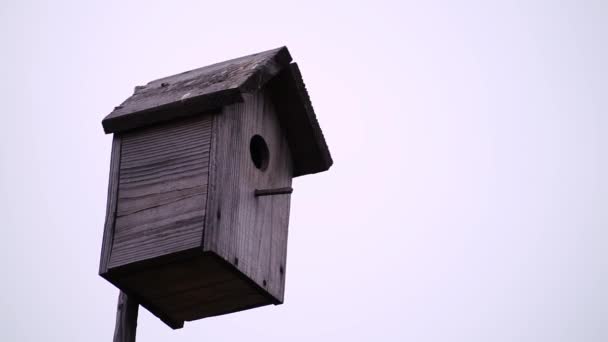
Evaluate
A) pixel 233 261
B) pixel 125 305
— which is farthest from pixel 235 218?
pixel 125 305

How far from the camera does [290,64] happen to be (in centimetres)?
644

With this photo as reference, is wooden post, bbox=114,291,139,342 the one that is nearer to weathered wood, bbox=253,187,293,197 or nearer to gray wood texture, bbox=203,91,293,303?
gray wood texture, bbox=203,91,293,303

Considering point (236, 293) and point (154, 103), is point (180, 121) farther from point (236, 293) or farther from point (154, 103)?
point (236, 293)

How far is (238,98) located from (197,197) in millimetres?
510

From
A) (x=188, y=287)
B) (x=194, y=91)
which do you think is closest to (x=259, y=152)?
(x=194, y=91)

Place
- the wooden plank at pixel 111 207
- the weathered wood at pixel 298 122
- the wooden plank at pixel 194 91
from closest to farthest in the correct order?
the wooden plank at pixel 111 207 → the wooden plank at pixel 194 91 → the weathered wood at pixel 298 122

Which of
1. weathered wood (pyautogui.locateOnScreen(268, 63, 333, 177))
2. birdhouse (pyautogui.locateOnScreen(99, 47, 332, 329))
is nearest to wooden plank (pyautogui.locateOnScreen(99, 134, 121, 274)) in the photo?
birdhouse (pyautogui.locateOnScreen(99, 47, 332, 329))

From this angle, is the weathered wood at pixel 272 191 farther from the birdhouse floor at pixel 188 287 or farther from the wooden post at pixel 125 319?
the wooden post at pixel 125 319

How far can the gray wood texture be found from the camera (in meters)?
5.57

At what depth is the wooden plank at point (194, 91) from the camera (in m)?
5.76

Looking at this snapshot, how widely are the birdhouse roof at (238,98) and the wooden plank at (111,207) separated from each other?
0.11 m

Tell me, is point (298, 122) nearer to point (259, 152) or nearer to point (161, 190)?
point (259, 152)

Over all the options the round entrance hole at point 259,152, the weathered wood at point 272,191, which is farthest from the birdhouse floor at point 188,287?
the round entrance hole at point 259,152

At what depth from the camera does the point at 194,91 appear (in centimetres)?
586
